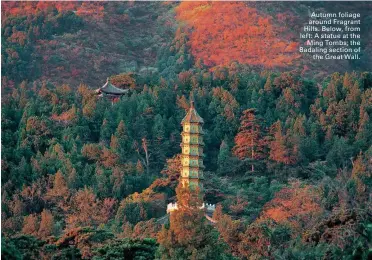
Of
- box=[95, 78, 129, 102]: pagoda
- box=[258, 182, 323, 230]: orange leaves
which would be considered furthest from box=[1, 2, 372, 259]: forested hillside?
box=[95, 78, 129, 102]: pagoda

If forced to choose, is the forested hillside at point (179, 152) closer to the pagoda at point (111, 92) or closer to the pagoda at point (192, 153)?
the pagoda at point (111, 92)

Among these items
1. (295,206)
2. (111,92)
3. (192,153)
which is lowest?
(295,206)

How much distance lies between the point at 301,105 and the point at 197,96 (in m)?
4.38

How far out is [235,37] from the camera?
83.1 metres

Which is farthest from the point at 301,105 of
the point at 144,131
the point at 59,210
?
the point at 59,210

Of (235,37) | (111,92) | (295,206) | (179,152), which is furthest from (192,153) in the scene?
(235,37)

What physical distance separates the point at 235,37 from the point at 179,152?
2073 cm

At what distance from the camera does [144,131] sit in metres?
64.1

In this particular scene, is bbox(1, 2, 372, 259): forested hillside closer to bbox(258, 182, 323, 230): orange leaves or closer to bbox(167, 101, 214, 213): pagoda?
bbox(258, 182, 323, 230): orange leaves

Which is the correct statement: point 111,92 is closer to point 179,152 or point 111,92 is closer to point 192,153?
point 179,152

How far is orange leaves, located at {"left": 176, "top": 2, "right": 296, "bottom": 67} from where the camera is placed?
8044cm

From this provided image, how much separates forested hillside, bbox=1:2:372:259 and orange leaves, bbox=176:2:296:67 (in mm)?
117

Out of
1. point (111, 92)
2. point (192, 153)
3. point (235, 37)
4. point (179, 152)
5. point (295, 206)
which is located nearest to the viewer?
point (295, 206)

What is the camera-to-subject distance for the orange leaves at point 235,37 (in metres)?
80.4
